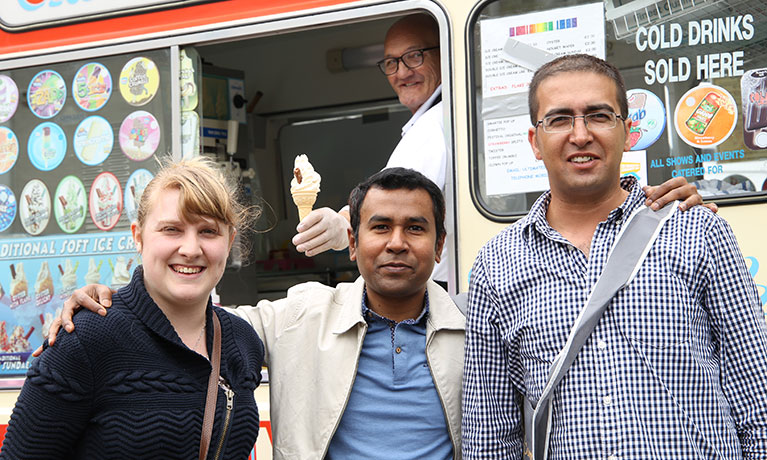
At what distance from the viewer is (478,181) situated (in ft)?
9.08

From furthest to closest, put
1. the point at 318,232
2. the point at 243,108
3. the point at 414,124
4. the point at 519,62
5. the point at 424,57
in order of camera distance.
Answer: the point at 243,108, the point at 424,57, the point at 414,124, the point at 519,62, the point at 318,232

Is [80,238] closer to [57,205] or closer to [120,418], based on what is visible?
[57,205]

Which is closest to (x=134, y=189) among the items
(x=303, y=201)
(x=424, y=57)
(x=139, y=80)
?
(x=139, y=80)

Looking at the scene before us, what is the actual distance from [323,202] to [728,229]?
12.1 ft

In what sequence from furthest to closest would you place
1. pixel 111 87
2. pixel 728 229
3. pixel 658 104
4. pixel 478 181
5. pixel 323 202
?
1. pixel 323 202
2. pixel 111 87
3. pixel 478 181
4. pixel 658 104
5. pixel 728 229

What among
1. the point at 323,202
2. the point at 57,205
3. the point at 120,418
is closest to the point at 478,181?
the point at 120,418

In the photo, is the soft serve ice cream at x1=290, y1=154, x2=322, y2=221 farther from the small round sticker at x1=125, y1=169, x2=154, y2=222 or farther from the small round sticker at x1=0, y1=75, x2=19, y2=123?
the small round sticker at x1=0, y1=75, x2=19, y2=123

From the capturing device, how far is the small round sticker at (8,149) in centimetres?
349

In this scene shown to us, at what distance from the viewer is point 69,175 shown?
11.1 ft

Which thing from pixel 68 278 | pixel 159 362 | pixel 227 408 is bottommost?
pixel 227 408

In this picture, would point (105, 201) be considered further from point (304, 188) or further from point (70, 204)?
point (304, 188)

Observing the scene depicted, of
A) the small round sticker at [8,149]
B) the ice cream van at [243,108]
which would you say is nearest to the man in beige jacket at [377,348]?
the ice cream van at [243,108]

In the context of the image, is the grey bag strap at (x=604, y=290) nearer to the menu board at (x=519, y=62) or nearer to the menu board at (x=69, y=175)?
the menu board at (x=519, y=62)

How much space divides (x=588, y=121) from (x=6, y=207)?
103 inches
